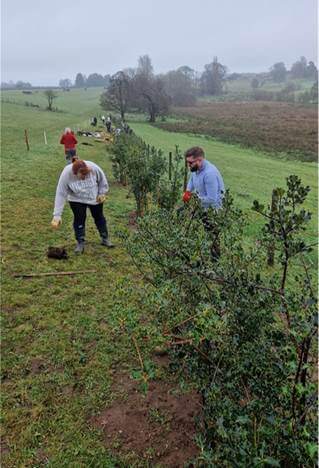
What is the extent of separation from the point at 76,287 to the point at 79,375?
6.05 ft

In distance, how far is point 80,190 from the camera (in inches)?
230

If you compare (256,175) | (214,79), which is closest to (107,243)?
(256,175)

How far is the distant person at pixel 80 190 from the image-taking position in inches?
223

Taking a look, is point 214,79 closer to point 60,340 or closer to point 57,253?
point 57,253

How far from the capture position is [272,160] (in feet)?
76.9

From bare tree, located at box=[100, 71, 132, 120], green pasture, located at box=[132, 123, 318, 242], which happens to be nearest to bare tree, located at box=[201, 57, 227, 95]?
bare tree, located at box=[100, 71, 132, 120]

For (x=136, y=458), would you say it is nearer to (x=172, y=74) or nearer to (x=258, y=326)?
(x=258, y=326)

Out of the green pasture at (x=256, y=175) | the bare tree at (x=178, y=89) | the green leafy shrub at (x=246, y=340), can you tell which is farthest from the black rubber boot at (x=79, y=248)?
the bare tree at (x=178, y=89)


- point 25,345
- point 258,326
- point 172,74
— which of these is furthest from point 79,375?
point 172,74

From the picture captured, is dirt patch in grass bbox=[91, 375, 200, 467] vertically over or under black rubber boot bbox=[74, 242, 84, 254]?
under

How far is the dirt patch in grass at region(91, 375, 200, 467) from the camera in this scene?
2836 millimetres

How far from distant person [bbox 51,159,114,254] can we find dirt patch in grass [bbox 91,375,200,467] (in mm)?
3184

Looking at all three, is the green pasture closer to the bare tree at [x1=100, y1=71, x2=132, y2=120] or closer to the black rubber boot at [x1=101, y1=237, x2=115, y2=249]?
the black rubber boot at [x1=101, y1=237, x2=115, y2=249]

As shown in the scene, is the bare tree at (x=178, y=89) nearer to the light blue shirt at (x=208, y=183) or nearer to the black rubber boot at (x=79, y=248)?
the black rubber boot at (x=79, y=248)
